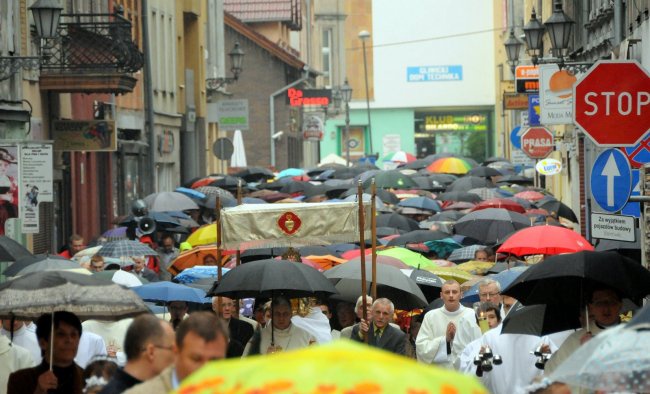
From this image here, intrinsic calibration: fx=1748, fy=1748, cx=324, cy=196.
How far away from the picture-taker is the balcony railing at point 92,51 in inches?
1147

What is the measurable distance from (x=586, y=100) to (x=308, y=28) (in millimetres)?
81871

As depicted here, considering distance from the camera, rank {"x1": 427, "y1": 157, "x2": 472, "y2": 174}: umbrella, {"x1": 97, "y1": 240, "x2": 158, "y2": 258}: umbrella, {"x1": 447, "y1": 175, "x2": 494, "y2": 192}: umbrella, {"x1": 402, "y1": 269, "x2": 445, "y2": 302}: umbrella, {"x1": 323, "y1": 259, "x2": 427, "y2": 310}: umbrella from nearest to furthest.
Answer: {"x1": 323, "y1": 259, "x2": 427, "y2": 310}: umbrella, {"x1": 402, "y1": 269, "x2": 445, "y2": 302}: umbrella, {"x1": 97, "y1": 240, "x2": 158, "y2": 258}: umbrella, {"x1": 447, "y1": 175, "x2": 494, "y2": 192}: umbrella, {"x1": 427, "y1": 157, "x2": 472, "y2": 174}: umbrella

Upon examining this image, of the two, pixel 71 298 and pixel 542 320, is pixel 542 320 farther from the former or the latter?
pixel 71 298

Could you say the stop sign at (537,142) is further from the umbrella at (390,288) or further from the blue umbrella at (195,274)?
the umbrella at (390,288)

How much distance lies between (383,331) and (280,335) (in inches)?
34.1

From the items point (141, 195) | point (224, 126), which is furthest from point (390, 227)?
point (224, 126)

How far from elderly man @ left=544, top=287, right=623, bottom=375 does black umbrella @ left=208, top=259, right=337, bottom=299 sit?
13.0 feet

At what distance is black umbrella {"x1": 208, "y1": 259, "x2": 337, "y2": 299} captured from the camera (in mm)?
14320

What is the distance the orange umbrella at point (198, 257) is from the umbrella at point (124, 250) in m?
0.36

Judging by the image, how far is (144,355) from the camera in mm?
7113

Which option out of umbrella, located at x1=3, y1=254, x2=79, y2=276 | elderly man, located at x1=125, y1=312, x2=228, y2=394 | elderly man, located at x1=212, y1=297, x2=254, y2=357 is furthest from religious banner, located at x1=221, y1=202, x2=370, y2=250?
elderly man, located at x1=125, y1=312, x2=228, y2=394

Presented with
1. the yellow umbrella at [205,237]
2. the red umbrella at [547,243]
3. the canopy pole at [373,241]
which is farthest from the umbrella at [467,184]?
the canopy pole at [373,241]

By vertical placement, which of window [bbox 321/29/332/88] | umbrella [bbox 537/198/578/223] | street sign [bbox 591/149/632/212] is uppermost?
window [bbox 321/29/332/88]

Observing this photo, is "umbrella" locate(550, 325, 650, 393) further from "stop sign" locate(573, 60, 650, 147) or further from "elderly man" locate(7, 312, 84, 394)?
"stop sign" locate(573, 60, 650, 147)
